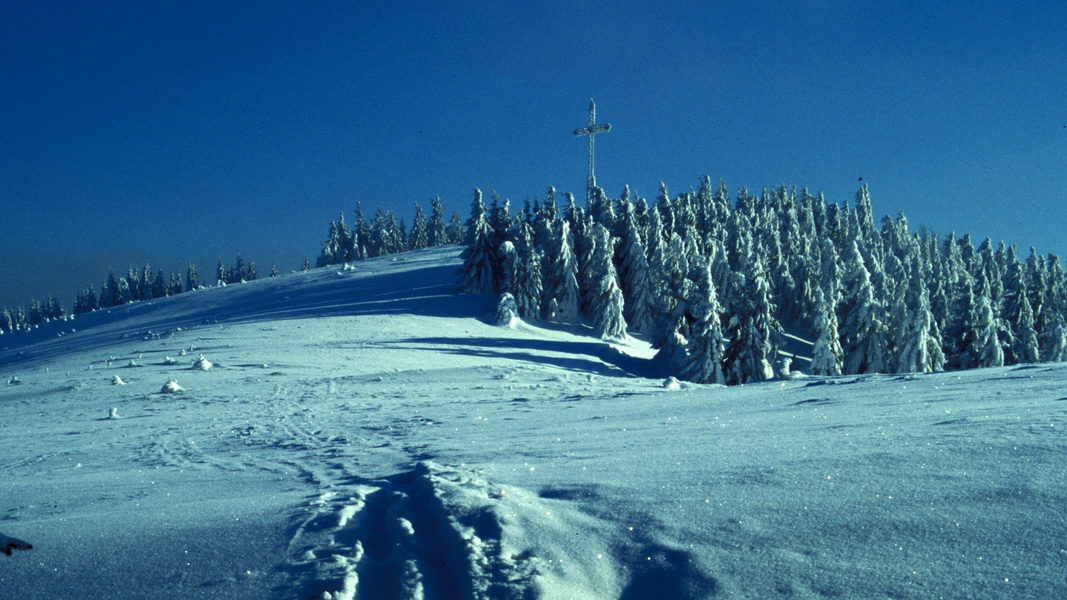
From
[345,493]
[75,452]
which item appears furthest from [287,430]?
[345,493]

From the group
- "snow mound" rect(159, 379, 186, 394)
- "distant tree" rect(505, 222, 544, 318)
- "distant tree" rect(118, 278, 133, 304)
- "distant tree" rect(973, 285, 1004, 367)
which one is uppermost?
"distant tree" rect(118, 278, 133, 304)

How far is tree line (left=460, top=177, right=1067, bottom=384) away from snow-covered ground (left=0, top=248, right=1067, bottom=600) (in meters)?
24.7

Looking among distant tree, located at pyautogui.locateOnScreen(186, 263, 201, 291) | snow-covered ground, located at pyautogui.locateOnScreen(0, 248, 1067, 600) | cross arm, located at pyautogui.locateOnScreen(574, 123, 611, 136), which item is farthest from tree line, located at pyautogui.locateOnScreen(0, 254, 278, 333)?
snow-covered ground, located at pyautogui.locateOnScreen(0, 248, 1067, 600)

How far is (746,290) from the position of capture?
1476 inches

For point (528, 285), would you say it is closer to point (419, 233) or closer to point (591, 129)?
point (591, 129)

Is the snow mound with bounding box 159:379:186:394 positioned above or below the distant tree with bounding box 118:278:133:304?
below

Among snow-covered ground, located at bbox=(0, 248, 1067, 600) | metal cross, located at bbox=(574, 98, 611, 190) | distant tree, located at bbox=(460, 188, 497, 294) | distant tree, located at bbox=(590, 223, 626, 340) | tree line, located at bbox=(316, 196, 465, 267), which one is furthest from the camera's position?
tree line, located at bbox=(316, 196, 465, 267)

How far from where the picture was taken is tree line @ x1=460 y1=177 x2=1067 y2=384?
37.5 metres

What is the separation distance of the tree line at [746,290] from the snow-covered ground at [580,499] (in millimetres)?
24747

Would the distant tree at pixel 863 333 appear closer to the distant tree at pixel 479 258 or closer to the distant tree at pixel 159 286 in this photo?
the distant tree at pixel 479 258

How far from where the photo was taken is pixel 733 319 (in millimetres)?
36781

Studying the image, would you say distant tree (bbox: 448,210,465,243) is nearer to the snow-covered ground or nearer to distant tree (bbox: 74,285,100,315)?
distant tree (bbox: 74,285,100,315)

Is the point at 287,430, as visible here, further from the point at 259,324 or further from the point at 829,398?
the point at 259,324

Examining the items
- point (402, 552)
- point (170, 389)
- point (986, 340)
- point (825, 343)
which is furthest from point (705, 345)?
point (402, 552)
